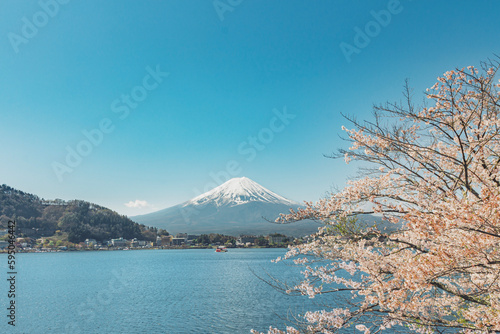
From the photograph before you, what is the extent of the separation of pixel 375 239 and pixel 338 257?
514 millimetres

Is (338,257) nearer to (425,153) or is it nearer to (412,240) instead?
(412,240)

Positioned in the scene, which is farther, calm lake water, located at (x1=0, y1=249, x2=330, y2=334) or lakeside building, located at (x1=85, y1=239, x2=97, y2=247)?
lakeside building, located at (x1=85, y1=239, x2=97, y2=247)

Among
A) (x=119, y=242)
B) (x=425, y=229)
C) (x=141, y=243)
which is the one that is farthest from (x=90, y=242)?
(x=425, y=229)

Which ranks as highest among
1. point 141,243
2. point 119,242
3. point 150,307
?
point 119,242

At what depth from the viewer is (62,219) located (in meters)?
97.8

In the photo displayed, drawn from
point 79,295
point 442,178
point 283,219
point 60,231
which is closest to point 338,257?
point 283,219

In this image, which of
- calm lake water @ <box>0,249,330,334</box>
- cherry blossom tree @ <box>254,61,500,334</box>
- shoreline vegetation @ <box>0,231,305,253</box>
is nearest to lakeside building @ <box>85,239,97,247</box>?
shoreline vegetation @ <box>0,231,305,253</box>


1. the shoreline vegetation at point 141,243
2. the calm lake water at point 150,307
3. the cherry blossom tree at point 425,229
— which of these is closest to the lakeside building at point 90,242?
the shoreline vegetation at point 141,243

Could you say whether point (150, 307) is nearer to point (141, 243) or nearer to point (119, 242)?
point (119, 242)

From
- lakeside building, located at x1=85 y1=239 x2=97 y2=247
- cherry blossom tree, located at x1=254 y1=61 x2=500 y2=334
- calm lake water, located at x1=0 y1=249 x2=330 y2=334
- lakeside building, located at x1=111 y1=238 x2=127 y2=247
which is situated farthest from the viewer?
lakeside building, located at x1=111 y1=238 x2=127 y2=247

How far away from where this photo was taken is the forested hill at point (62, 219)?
88.9m

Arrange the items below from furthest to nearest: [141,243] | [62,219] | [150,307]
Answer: [141,243]
[62,219]
[150,307]

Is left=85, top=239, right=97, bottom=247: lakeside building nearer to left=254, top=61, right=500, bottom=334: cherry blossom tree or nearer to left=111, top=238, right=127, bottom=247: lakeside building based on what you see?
left=111, top=238, right=127, bottom=247: lakeside building

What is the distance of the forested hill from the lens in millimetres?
88938
